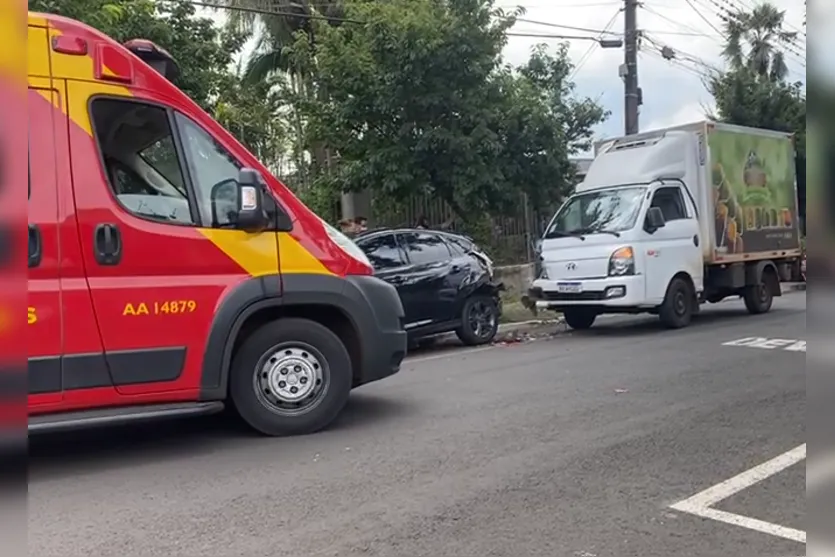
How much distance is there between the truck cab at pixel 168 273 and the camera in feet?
16.3

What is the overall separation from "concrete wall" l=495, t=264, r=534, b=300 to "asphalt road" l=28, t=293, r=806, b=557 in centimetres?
775

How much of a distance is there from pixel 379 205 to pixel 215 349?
10083 millimetres

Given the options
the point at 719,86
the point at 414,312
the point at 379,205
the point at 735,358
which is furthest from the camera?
the point at 719,86

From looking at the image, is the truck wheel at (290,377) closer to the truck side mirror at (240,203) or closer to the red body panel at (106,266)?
the red body panel at (106,266)

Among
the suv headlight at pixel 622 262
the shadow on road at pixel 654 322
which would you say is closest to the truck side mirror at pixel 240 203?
the suv headlight at pixel 622 262

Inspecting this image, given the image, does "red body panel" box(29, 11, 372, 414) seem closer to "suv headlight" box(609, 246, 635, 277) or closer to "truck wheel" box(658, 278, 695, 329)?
"suv headlight" box(609, 246, 635, 277)

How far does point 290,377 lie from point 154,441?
1174mm

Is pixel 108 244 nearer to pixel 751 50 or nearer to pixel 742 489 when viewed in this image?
pixel 742 489

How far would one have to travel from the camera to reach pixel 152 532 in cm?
410

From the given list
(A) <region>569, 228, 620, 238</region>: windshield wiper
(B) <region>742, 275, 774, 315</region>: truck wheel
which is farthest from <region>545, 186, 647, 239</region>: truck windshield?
(B) <region>742, 275, 774, 315</region>: truck wheel

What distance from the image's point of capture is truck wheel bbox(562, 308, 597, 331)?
1227cm

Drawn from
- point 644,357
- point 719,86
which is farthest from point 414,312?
point 719,86

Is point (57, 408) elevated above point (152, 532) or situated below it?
above

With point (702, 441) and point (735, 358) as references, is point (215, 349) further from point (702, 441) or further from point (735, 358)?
point (735, 358)
